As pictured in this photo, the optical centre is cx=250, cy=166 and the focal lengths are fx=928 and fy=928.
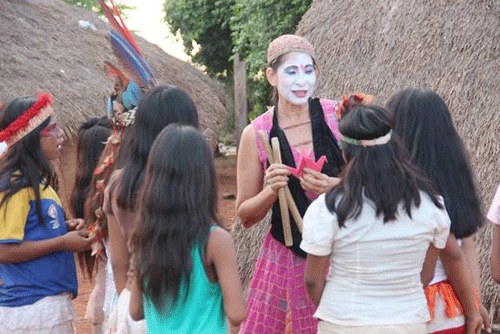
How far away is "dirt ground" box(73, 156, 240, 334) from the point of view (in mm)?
8040

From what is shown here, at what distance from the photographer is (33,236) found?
3.94 m

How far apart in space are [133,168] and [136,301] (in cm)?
52

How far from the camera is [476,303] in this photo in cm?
344

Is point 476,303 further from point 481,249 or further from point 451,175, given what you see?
point 481,249

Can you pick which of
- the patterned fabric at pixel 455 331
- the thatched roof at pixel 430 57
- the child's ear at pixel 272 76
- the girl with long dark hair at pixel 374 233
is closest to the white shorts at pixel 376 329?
the girl with long dark hair at pixel 374 233

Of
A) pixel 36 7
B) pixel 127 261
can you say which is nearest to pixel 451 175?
pixel 127 261

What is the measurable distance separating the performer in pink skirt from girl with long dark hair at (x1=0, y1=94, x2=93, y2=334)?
2.55 feet

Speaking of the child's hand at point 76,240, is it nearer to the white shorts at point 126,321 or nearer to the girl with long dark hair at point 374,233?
the white shorts at point 126,321

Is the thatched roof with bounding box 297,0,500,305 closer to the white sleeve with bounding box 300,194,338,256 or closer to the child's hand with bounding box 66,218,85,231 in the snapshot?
the child's hand with bounding box 66,218,85,231

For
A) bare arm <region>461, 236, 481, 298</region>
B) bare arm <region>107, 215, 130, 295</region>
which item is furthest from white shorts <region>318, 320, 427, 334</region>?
bare arm <region>107, 215, 130, 295</region>

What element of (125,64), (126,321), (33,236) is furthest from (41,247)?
(125,64)

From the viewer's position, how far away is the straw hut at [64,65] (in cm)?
1199

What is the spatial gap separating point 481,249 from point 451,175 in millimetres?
2535

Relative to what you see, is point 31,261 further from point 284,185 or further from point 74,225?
point 284,185
